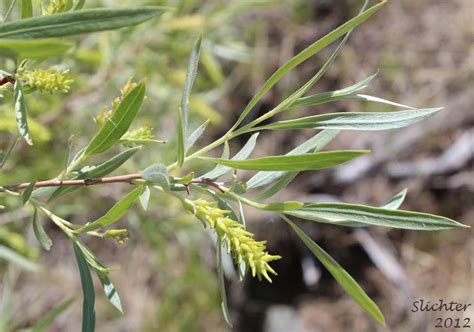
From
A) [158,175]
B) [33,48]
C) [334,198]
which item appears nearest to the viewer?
[33,48]

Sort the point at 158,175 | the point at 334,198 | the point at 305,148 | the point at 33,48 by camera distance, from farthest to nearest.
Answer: the point at 334,198, the point at 305,148, the point at 158,175, the point at 33,48

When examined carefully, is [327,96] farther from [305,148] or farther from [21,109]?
[21,109]

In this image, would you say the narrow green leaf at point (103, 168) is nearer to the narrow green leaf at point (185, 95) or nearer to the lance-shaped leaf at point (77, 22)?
the narrow green leaf at point (185, 95)

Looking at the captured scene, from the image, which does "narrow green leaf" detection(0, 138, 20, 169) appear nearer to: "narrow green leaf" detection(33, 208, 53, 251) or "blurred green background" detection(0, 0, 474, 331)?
"narrow green leaf" detection(33, 208, 53, 251)

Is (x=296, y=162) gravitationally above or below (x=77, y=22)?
below

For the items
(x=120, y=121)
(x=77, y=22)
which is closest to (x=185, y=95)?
(x=120, y=121)

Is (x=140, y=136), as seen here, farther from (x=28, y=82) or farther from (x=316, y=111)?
(x=316, y=111)

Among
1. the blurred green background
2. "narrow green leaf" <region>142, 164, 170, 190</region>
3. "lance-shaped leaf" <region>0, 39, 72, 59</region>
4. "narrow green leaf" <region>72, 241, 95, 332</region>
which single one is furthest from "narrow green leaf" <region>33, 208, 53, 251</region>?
the blurred green background
